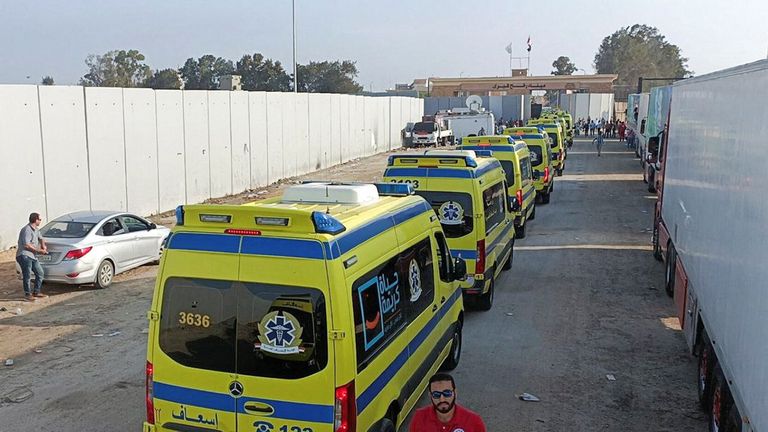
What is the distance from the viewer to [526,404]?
7.81 m

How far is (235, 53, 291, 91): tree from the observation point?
89938mm

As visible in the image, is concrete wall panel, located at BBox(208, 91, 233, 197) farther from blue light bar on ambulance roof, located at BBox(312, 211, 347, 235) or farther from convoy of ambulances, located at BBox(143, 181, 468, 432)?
blue light bar on ambulance roof, located at BBox(312, 211, 347, 235)

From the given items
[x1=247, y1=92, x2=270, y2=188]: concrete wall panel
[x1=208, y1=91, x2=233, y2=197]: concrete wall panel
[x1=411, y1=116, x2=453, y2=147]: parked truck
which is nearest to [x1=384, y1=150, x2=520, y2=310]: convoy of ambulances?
[x1=208, y1=91, x2=233, y2=197]: concrete wall panel

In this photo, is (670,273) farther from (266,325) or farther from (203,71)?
(203,71)

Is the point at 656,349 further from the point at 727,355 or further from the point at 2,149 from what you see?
the point at 2,149

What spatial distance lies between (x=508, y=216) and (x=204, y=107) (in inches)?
566

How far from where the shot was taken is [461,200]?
34.1 feet

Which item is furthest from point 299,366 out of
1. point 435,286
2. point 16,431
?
point 16,431

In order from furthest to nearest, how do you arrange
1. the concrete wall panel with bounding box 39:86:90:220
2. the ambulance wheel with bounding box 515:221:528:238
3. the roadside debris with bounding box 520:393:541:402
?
1. the ambulance wheel with bounding box 515:221:528:238
2. the concrete wall panel with bounding box 39:86:90:220
3. the roadside debris with bounding box 520:393:541:402

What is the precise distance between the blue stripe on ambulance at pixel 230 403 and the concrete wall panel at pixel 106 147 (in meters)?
14.9

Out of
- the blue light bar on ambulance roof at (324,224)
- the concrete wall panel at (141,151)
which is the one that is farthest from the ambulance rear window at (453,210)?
the concrete wall panel at (141,151)

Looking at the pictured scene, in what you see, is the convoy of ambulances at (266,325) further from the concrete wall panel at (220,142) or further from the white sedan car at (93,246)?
the concrete wall panel at (220,142)

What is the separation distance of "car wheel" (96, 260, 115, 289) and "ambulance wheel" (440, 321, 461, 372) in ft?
24.7

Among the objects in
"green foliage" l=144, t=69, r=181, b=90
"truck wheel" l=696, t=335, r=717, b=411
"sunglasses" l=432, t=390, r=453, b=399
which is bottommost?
"truck wheel" l=696, t=335, r=717, b=411
